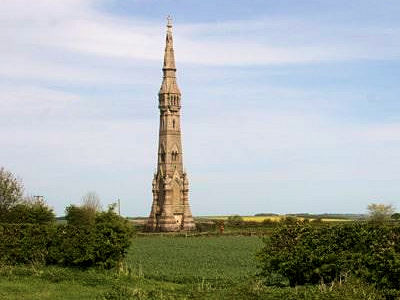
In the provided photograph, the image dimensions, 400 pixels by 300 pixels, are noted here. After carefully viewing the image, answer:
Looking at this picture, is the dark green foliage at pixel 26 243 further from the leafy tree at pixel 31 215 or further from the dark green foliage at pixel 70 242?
the leafy tree at pixel 31 215

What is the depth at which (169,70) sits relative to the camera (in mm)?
130750

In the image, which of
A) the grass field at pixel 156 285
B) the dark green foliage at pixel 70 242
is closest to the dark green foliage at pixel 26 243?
the dark green foliage at pixel 70 242

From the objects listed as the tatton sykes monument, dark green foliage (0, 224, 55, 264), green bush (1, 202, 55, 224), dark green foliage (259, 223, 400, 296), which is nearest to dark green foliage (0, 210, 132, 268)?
dark green foliage (0, 224, 55, 264)

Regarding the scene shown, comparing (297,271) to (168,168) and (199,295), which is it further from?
(168,168)

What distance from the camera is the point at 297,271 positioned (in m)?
27.1

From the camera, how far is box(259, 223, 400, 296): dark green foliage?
23938mm

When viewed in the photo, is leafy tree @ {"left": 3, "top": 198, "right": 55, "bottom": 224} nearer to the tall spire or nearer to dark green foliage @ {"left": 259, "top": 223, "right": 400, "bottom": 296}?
dark green foliage @ {"left": 259, "top": 223, "right": 400, "bottom": 296}

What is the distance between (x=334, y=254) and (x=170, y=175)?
100524 millimetres

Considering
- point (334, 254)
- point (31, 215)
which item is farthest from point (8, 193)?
point (334, 254)

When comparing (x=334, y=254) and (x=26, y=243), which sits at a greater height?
(x=26, y=243)

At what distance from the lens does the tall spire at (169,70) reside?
130 meters

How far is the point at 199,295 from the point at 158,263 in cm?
2096

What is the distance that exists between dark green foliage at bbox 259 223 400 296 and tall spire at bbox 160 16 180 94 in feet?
335

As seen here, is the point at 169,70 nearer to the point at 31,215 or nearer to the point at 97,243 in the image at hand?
the point at 31,215
